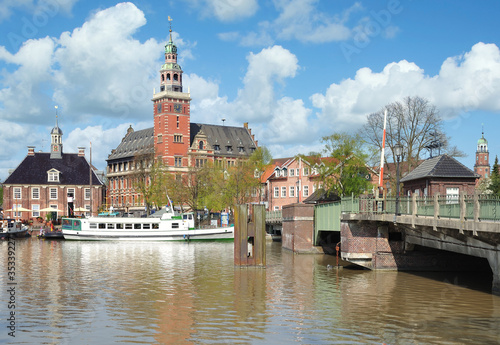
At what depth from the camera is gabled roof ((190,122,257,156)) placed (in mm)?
123338

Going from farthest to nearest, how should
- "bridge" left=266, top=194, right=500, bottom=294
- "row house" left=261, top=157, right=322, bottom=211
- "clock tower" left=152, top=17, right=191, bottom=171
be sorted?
"clock tower" left=152, top=17, right=191, bottom=171, "row house" left=261, top=157, right=322, bottom=211, "bridge" left=266, top=194, right=500, bottom=294

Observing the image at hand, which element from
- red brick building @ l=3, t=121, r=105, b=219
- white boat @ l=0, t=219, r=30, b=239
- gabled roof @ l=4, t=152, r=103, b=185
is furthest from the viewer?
gabled roof @ l=4, t=152, r=103, b=185

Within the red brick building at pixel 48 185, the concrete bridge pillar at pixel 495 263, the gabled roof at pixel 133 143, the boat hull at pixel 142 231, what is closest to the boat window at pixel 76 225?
the boat hull at pixel 142 231

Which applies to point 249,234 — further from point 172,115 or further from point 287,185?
point 172,115

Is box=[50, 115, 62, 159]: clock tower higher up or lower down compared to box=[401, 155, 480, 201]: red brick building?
higher up

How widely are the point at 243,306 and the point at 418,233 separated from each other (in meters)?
11.6

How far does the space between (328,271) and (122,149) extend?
105 meters

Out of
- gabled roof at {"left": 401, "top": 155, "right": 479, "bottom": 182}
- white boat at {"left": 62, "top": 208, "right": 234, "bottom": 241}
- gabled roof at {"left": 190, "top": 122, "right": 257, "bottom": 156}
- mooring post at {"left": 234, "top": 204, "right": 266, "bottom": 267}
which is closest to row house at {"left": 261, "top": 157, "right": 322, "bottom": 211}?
white boat at {"left": 62, "top": 208, "right": 234, "bottom": 241}

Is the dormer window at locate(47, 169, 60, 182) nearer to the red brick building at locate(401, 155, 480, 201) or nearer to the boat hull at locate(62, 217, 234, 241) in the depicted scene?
the boat hull at locate(62, 217, 234, 241)

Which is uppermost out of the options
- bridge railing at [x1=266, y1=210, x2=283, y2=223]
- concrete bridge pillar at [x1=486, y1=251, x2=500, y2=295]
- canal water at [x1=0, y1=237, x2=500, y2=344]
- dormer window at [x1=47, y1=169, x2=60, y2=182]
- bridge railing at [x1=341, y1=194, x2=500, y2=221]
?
dormer window at [x1=47, y1=169, x2=60, y2=182]

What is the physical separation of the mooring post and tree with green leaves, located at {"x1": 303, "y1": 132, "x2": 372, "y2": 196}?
28.5 m

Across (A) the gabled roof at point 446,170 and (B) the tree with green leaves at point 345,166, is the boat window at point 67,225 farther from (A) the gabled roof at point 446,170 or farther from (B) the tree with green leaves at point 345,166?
(A) the gabled roof at point 446,170

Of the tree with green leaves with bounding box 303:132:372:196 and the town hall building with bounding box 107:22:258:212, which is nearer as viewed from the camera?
the tree with green leaves with bounding box 303:132:372:196

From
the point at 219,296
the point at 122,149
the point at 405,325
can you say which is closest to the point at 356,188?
the point at 219,296
